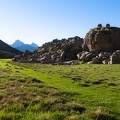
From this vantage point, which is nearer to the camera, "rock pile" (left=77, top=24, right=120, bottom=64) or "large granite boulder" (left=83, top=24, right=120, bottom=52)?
"rock pile" (left=77, top=24, right=120, bottom=64)

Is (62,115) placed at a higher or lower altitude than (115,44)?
lower

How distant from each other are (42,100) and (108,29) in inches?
3685

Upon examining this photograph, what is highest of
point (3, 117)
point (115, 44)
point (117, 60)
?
point (115, 44)

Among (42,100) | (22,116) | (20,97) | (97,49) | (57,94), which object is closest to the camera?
(22,116)

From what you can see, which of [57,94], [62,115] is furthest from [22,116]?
[57,94]

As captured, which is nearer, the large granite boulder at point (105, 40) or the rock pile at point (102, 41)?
the rock pile at point (102, 41)

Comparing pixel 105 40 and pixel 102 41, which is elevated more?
pixel 105 40

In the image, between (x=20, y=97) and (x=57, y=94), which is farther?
(x=57, y=94)

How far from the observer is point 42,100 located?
19078 mm

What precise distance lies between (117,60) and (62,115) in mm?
65731

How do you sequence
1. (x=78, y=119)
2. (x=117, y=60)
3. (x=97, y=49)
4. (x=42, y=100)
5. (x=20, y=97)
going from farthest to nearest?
(x=97, y=49) → (x=117, y=60) → (x=20, y=97) → (x=42, y=100) → (x=78, y=119)

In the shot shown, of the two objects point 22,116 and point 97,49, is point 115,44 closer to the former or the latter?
point 97,49

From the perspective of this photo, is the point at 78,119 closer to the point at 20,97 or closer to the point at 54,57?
the point at 20,97

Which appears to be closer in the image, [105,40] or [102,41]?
[105,40]
